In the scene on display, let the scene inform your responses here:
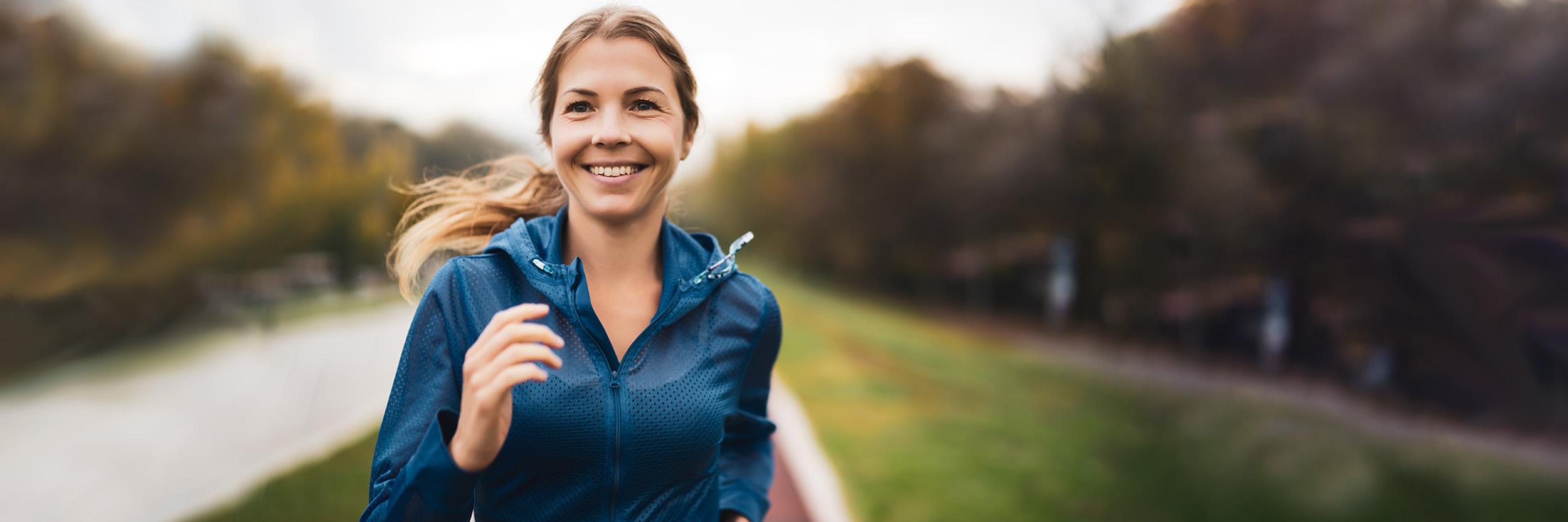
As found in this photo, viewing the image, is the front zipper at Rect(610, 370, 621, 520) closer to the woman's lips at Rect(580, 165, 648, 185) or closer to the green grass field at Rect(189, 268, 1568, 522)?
the woman's lips at Rect(580, 165, 648, 185)

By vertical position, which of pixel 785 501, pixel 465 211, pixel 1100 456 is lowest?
pixel 1100 456

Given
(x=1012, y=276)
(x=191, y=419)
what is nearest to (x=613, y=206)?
(x=191, y=419)

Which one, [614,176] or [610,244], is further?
[610,244]

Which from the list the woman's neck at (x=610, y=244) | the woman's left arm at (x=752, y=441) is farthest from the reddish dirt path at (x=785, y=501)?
the woman's neck at (x=610, y=244)

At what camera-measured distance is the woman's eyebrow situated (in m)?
1.54

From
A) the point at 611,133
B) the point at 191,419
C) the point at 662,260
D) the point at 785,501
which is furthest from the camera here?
the point at 785,501

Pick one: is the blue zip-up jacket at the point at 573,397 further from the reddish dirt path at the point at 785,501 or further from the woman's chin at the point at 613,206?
the reddish dirt path at the point at 785,501

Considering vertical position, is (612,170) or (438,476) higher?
(612,170)

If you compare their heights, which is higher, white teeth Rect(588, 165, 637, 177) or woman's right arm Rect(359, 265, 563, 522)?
white teeth Rect(588, 165, 637, 177)

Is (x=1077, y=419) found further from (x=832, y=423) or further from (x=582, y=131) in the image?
(x=582, y=131)

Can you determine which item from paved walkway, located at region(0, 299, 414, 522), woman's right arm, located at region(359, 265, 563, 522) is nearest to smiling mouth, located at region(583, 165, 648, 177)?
woman's right arm, located at region(359, 265, 563, 522)

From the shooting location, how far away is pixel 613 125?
5.01 feet

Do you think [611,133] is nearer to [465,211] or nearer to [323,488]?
[465,211]

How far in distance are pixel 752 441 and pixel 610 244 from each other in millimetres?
600
